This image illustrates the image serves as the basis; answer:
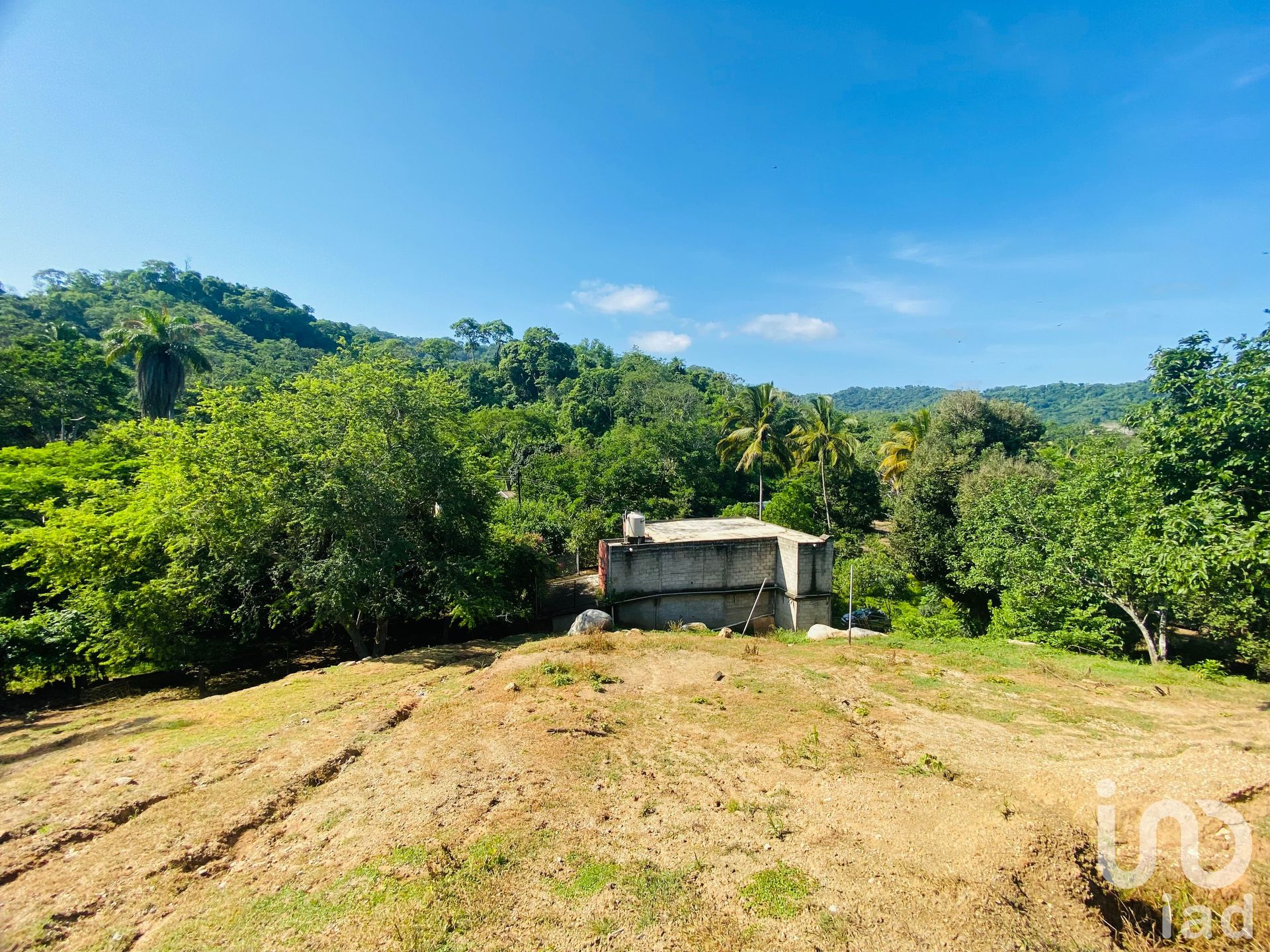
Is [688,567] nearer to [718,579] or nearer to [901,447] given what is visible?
[718,579]

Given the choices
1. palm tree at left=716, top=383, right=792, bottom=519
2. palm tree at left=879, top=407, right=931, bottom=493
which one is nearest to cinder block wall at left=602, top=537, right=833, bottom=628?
palm tree at left=716, top=383, right=792, bottom=519

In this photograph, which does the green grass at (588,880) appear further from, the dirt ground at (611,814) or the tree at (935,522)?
the tree at (935,522)

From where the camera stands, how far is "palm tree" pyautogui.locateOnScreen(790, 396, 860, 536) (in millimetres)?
28547

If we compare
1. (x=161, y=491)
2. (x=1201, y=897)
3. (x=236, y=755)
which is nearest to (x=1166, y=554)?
(x=1201, y=897)

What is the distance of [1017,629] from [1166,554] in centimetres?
982

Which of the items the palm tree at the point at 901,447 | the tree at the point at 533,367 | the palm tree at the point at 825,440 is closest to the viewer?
the palm tree at the point at 825,440

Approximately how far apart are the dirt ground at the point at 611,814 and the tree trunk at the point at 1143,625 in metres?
2.74

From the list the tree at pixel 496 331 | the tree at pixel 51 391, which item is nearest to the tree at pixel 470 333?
the tree at pixel 496 331

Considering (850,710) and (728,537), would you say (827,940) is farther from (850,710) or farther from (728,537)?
(728,537)

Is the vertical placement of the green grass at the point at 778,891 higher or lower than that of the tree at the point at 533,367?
lower

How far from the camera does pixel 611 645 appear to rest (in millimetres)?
13445

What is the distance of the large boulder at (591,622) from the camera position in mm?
15672

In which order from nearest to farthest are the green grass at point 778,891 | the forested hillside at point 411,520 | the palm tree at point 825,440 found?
the green grass at point 778,891 < the forested hillside at point 411,520 < the palm tree at point 825,440

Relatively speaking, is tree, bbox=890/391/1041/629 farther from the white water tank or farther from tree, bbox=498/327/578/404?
tree, bbox=498/327/578/404
